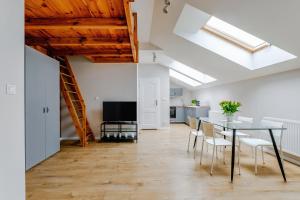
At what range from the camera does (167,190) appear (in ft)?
8.53

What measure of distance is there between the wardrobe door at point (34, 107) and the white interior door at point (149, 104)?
442 centimetres

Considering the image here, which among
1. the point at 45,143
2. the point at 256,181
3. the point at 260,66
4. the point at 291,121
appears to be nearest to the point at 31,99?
the point at 45,143

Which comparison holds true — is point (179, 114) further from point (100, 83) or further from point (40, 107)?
point (40, 107)

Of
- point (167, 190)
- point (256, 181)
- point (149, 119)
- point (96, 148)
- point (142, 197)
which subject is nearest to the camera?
point (142, 197)

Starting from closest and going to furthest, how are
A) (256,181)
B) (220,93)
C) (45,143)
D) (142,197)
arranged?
(142,197) → (256,181) → (45,143) → (220,93)

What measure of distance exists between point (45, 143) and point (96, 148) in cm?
127

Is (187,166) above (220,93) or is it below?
below

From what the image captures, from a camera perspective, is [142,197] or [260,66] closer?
[142,197]

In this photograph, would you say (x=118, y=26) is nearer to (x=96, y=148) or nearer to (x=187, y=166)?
(x=187, y=166)

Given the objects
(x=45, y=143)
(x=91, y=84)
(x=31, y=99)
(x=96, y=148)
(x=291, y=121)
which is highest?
(x=91, y=84)

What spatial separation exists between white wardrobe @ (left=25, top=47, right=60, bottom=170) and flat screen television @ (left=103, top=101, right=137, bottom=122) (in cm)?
146

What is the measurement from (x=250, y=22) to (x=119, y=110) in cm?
388

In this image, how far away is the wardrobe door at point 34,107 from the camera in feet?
10.9

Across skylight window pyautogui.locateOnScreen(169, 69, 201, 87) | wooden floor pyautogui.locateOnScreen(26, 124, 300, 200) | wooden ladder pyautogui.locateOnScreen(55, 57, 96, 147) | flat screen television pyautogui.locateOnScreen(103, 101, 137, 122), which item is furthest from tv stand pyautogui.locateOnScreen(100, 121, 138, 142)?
skylight window pyautogui.locateOnScreen(169, 69, 201, 87)
